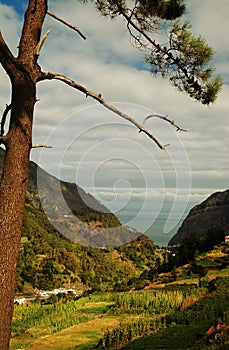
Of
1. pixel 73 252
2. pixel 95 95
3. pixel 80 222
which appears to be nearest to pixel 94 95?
pixel 95 95

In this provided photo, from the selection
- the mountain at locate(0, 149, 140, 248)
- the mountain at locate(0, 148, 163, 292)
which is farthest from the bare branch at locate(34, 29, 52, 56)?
the mountain at locate(0, 149, 140, 248)

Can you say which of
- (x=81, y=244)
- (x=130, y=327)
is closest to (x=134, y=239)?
(x=81, y=244)

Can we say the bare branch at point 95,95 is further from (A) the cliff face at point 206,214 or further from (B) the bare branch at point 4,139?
(A) the cliff face at point 206,214

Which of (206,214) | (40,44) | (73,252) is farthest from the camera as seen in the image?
(206,214)

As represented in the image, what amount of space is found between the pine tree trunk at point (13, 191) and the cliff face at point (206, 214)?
9837 cm

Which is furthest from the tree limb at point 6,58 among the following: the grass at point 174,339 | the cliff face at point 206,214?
the cliff face at point 206,214

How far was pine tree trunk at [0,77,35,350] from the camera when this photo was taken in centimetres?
377

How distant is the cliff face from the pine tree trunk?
323 ft

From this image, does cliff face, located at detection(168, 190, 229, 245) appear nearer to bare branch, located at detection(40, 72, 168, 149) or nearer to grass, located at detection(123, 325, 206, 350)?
grass, located at detection(123, 325, 206, 350)

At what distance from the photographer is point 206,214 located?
111562mm

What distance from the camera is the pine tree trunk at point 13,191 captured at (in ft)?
Result: 12.4

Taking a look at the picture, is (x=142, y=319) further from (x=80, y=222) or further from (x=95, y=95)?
(x=80, y=222)

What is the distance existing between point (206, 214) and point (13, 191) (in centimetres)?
11137

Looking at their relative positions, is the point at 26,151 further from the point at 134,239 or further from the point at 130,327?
the point at 134,239
